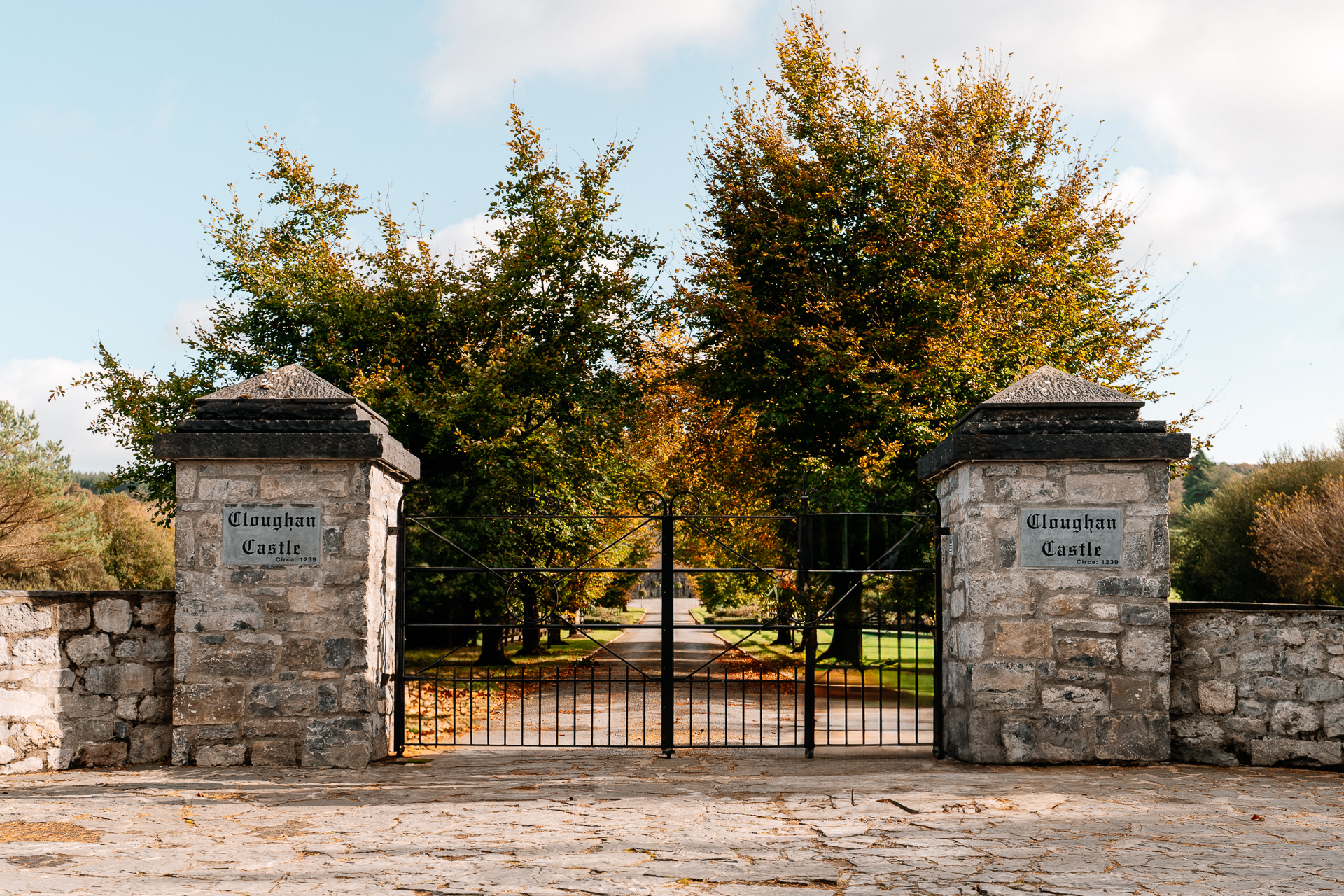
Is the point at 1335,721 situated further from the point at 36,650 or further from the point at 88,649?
the point at 36,650

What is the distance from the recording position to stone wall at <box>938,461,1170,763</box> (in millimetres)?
7125

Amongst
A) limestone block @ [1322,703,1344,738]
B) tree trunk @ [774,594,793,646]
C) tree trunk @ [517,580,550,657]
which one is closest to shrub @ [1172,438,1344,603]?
tree trunk @ [774,594,793,646]

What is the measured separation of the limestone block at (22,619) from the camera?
689cm

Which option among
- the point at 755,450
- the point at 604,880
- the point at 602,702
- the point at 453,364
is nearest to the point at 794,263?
the point at 755,450

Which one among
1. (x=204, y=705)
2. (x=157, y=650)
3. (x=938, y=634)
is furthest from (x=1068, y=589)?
(x=157, y=650)

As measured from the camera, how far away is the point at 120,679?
285 inches

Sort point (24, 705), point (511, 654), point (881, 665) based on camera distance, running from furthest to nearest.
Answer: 1. point (511, 654)
2. point (881, 665)
3. point (24, 705)

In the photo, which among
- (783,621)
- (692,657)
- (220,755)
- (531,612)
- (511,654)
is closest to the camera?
(220,755)

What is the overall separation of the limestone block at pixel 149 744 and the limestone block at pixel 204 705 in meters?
0.30

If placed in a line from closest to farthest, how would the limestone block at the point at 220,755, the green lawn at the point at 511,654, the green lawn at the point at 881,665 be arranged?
the limestone block at the point at 220,755 → the green lawn at the point at 881,665 → the green lawn at the point at 511,654

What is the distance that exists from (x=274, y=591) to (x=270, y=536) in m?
0.39

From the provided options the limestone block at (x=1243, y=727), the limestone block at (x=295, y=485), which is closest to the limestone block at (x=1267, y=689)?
the limestone block at (x=1243, y=727)

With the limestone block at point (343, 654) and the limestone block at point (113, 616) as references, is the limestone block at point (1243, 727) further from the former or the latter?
the limestone block at point (113, 616)

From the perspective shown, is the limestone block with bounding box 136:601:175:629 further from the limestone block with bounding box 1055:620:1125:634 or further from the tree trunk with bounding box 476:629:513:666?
the tree trunk with bounding box 476:629:513:666
